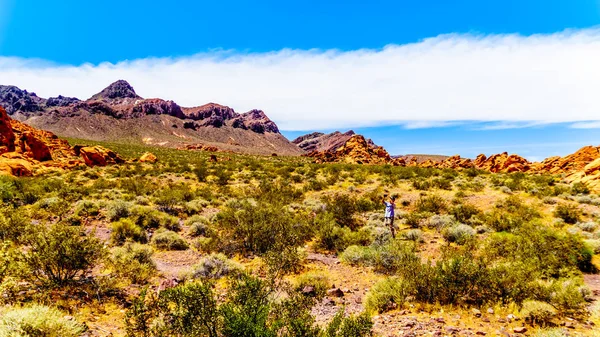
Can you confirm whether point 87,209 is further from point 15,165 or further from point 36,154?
point 36,154

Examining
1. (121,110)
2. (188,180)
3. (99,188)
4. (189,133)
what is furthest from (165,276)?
(121,110)

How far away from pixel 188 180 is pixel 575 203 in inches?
921

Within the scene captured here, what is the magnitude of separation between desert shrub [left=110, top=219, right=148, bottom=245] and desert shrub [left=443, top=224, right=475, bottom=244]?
1081cm

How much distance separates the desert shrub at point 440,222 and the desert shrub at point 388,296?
6343 mm

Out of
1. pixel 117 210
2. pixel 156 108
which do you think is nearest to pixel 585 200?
pixel 117 210

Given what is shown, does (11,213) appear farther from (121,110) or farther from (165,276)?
(121,110)

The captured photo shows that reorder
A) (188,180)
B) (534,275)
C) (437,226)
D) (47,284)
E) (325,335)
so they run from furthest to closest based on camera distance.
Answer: (188,180)
(437,226)
(534,275)
(47,284)
(325,335)

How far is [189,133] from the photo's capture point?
164125 millimetres

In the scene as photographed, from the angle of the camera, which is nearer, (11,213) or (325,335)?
(325,335)

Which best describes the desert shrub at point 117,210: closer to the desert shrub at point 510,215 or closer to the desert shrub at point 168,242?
the desert shrub at point 168,242

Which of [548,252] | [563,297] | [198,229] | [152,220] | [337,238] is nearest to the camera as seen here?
[563,297]

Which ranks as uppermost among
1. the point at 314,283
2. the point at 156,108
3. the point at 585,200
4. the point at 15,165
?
the point at 156,108

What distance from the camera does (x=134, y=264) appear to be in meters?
7.46

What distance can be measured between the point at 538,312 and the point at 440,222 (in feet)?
23.6
